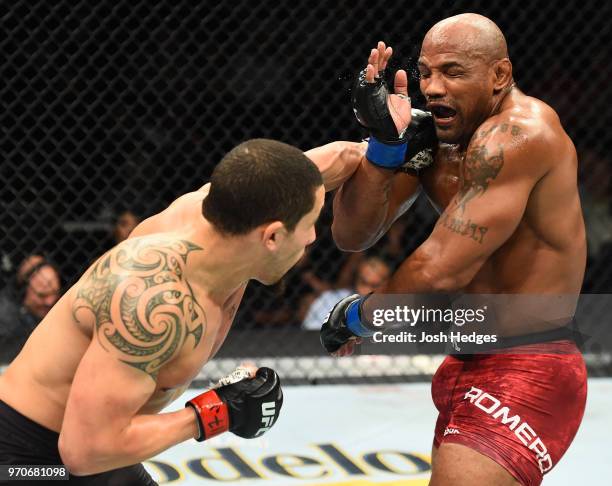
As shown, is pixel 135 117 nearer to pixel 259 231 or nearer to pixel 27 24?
pixel 27 24

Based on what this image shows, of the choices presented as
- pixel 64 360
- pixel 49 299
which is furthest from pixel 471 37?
pixel 49 299

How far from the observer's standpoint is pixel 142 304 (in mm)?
1398

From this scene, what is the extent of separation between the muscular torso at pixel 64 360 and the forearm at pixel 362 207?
2.09 ft

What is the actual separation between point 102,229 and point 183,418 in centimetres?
262

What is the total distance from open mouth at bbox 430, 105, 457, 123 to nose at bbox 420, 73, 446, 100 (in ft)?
0.09

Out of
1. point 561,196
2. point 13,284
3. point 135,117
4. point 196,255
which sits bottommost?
point 13,284

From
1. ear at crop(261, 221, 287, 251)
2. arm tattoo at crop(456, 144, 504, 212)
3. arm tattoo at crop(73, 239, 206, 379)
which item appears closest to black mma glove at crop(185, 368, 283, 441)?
arm tattoo at crop(73, 239, 206, 379)

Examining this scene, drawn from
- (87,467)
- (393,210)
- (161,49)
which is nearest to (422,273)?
(393,210)

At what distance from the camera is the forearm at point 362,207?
2121 millimetres

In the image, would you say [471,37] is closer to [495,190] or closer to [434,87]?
[434,87]

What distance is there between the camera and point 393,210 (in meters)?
2.20

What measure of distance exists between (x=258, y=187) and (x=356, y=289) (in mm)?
2717

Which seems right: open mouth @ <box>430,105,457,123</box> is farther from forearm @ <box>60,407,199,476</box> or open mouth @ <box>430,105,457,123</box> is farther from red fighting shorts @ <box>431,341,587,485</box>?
forearm @ <box>60,407,199,476</box>

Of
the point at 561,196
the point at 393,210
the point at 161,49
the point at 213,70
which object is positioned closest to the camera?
the point at 561,196
